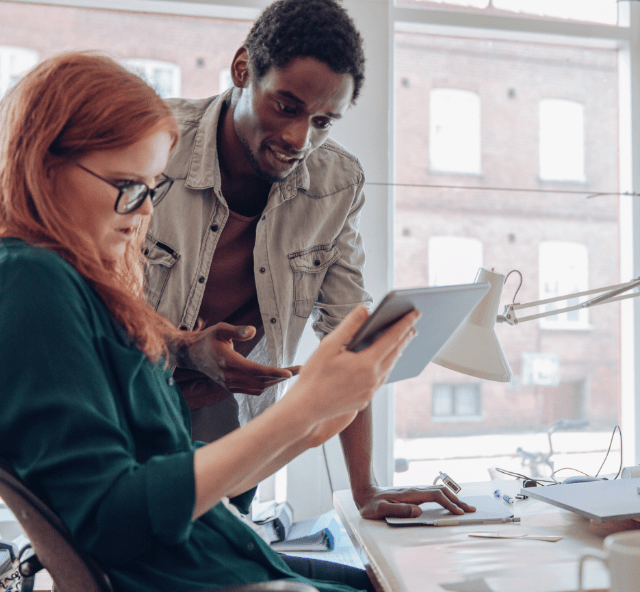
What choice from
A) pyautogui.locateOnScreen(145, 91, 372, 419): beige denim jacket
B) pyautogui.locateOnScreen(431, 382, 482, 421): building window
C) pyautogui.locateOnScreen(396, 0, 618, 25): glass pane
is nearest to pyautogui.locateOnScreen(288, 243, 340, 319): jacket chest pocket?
pyautogui.locateOnScreen(145, 91, 372, 419): beige denim jacket

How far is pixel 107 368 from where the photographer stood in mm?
720

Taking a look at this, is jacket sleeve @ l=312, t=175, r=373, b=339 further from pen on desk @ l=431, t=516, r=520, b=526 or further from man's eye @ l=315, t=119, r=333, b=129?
pen on desk @ l=431, t=516, r=520, b=526

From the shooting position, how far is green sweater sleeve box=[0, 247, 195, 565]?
60 centimetres

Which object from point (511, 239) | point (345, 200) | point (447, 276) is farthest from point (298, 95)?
point (511, 239)

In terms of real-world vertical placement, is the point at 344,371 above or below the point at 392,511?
above

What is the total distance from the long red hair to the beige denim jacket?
703 mm

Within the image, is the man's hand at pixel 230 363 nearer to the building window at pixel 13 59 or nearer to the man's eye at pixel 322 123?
the man's eye at pixel 322 123

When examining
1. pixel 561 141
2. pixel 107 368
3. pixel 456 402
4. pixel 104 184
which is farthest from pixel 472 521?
pixel 456 402

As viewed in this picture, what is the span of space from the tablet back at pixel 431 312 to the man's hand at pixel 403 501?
24cm

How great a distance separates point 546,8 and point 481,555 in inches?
107

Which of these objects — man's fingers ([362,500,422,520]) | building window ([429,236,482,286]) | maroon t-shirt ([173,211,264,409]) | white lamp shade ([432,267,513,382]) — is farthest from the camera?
building window ([429,236,482,286])

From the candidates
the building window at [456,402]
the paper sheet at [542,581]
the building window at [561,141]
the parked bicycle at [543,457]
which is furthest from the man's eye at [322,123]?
the building window at [456,402]

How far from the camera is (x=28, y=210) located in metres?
0.73

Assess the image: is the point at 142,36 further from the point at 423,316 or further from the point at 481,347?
the point at 423,316
